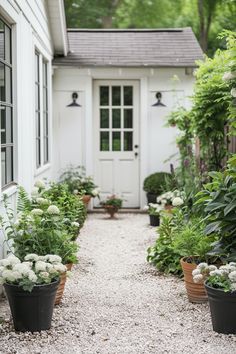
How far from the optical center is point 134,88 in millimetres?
11211

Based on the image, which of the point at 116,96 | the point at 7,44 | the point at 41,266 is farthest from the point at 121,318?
the point at 116,96

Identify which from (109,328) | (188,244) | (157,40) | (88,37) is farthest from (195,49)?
(109,328)

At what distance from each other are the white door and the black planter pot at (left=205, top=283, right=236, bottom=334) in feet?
22.9

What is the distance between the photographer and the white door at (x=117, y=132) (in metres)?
11.2

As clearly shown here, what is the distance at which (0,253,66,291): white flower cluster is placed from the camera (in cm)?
414

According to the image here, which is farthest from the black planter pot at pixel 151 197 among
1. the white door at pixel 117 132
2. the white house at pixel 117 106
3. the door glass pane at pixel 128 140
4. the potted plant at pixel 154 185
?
the door glass pane at pixel 128 140

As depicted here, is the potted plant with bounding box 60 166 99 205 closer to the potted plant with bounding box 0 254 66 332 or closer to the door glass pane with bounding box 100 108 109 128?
the door glass pane with bounding box 100 108 109 128

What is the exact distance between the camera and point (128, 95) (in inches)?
443

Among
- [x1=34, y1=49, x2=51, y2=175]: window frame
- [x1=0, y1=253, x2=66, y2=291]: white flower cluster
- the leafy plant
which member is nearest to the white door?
[x1=34, y1=49, x2=51, y2=175]: window frame

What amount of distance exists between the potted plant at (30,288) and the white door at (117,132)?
6.95 meters

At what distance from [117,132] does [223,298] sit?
7.26 metres

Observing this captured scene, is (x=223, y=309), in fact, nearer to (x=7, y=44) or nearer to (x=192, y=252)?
(x=192, y=252)

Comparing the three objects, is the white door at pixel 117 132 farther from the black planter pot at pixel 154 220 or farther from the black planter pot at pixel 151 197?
the black planter pot at pixel 154 220

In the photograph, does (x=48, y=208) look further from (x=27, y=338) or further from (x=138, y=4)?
(x=138, y=4)
